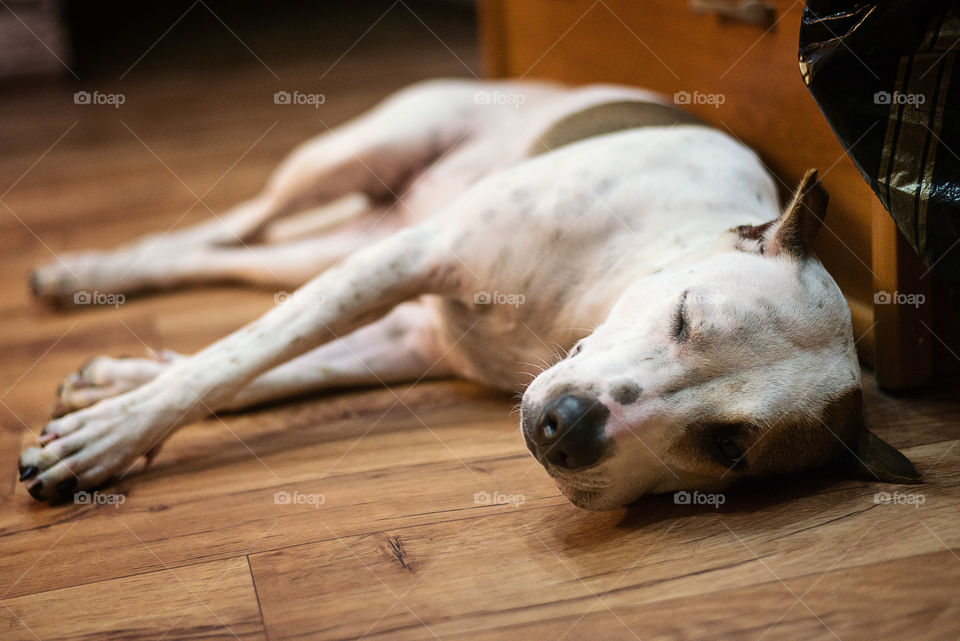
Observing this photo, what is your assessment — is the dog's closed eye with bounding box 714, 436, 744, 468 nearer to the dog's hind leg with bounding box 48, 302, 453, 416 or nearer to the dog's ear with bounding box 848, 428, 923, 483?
the dog's ear with bounding box 848, 428, 923, 483

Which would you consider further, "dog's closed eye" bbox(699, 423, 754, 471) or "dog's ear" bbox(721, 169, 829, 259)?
"dog's ear" bbox(721, 169, 829, 259)

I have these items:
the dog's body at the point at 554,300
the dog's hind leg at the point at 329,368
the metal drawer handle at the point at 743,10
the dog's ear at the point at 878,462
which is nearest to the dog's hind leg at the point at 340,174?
the dog's body at the point at 554,300

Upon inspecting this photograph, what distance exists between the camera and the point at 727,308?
1497 millimetres

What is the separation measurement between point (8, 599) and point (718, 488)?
1176 mm

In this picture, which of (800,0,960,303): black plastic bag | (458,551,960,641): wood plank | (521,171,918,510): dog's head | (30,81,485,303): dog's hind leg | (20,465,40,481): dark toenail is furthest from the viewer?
(30,81,485,303): dog's hind leg

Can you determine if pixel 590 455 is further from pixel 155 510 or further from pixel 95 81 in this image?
pixel 95 81

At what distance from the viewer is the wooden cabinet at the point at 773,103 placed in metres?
1.97

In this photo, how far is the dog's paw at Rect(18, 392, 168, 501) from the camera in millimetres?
1679

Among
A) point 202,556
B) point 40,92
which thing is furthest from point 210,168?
point 202,556

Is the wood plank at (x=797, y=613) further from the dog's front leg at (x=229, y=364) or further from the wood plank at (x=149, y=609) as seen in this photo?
the dog's front leg at (x=229, y=364)

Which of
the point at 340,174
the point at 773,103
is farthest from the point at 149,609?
Answer: the point at 773,103

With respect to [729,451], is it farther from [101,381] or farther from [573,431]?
[101,381]

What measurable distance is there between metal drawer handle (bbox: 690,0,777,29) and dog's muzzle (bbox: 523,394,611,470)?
3.89 feet

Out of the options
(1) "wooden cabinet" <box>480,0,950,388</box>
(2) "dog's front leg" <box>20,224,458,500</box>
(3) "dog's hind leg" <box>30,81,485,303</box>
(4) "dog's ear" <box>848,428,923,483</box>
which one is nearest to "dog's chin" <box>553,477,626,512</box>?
(4) "dog's ear" <box>848,428,923,483</box>
